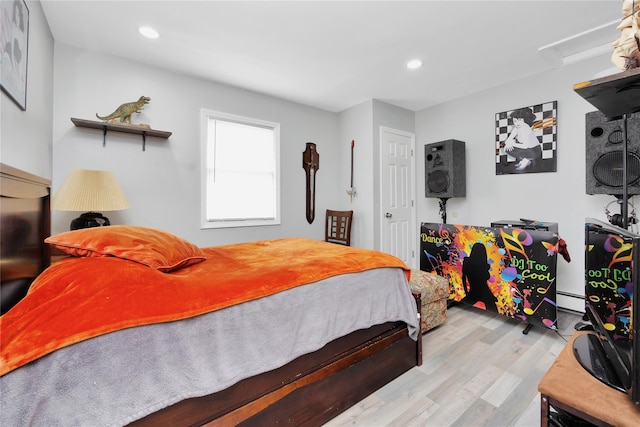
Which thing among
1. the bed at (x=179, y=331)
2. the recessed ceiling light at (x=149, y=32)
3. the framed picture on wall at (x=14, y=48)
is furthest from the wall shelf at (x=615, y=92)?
the recessed ceiling light at (x=149, y=32)

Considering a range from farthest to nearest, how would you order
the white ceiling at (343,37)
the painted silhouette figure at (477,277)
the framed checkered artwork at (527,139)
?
the framed checkered artwork at (527,139) → the painted silhouette figure at (477,277) → the white ceiling at (343,37)

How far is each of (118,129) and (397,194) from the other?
339 cm

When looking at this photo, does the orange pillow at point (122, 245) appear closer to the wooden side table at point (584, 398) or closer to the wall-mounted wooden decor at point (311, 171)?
the wooden side table at point (584, 398)

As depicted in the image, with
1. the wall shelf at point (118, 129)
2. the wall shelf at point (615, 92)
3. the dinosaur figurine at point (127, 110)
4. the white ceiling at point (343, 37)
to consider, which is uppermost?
the white ceiling at point (343, 37)

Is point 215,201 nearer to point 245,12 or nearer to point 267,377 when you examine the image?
point 245,12

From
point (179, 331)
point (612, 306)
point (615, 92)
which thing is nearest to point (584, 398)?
point (612, 306)

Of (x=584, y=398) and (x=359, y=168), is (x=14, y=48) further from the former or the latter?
(x=359, y=168)

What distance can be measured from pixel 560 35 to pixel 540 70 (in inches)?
27.1

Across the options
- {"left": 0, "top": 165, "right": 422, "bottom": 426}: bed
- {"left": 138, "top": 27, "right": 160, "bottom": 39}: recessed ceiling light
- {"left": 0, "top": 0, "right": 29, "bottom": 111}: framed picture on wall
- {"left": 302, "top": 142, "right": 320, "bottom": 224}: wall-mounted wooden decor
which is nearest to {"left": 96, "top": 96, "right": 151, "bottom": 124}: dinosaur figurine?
{"left": 138, "top": 27, "right": 160, "bottom": 39}: recessed ceiling light

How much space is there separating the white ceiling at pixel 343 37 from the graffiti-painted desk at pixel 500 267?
66.8 inches

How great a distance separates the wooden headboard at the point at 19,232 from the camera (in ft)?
3.16

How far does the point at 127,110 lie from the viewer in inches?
102

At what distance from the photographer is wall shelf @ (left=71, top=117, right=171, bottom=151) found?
2391mm

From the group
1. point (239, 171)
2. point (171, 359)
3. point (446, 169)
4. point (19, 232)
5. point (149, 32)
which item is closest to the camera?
point (171, 359)
